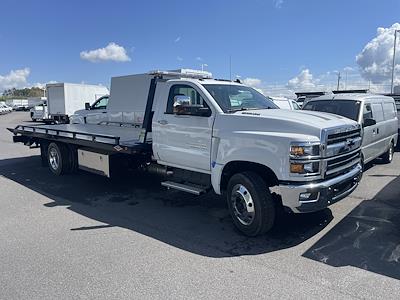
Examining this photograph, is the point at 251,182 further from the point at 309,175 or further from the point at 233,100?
the point at 233,100

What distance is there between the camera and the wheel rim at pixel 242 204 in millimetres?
4977

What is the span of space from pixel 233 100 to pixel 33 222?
3736 millimetres

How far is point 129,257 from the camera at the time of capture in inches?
175

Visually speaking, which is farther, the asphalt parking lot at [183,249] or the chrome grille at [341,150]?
the chrome grille at [341,150]

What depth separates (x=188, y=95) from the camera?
6031 mm

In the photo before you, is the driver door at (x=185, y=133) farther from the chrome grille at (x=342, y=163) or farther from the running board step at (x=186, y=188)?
the chrome grille at (x=342, y=163)

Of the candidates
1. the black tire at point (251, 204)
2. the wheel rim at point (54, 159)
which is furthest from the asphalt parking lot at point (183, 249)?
the wheel rim at point (54, 159)

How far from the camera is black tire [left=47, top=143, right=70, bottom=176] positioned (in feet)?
29.9

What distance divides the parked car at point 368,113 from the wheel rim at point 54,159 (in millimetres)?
6370

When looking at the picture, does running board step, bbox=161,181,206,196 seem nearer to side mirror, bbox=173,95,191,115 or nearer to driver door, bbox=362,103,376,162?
side mirror, bbox=173,95,191,115

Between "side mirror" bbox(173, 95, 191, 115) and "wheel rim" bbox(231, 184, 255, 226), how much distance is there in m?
1.53

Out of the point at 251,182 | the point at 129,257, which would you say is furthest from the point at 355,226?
the point at 129,257

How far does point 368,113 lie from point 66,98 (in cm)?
2221

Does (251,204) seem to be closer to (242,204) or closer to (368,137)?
(242,204)
